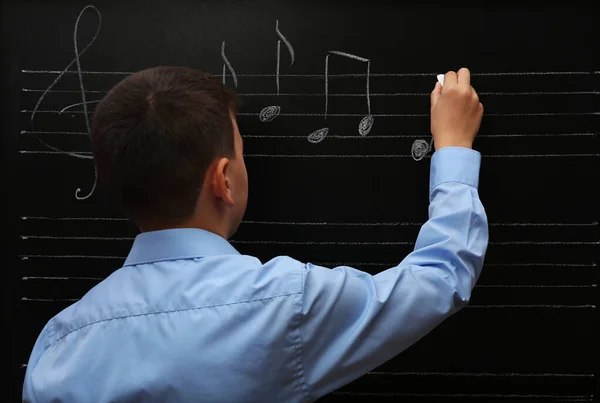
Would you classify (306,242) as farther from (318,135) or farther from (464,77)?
(464,77)

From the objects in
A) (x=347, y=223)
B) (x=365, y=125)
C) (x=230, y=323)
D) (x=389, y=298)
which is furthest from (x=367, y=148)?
(x=230, y=323)

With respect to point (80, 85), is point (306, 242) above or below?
below

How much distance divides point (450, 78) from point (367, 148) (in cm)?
20

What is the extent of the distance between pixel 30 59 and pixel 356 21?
2.10 ft

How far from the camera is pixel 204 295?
0.79m

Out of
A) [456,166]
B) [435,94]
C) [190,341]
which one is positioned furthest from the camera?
[435,94]

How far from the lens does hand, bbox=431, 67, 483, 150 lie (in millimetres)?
1002

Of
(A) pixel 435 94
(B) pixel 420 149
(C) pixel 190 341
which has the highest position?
(A) pixel 435 94

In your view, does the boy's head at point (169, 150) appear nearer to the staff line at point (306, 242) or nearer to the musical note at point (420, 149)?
the staff line at point (306, 242)

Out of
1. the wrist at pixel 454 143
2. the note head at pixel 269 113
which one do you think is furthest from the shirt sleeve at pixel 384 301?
the note head at pixel 269 113

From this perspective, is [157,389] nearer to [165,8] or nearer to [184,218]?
[184,218]

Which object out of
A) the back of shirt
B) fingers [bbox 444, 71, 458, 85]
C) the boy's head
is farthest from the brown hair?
fingers [bbox 444, 71, 458, 85]

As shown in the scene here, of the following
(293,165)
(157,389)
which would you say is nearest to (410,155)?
(293,165)

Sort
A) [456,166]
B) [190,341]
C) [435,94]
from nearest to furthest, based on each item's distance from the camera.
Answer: [190,341] → [456,166] → [435,94]
